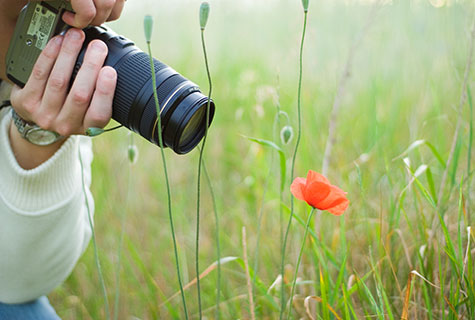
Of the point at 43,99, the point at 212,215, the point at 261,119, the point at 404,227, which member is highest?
the point at 43,99

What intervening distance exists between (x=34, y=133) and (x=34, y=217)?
0.15 metres

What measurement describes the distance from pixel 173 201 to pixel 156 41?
118 cm

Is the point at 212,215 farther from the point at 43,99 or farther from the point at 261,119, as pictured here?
the point at 43,99

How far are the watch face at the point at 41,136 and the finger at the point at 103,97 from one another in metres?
0.15

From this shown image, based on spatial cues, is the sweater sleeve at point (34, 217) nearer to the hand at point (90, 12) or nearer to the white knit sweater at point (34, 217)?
the white knit sweater at point (34, 217)

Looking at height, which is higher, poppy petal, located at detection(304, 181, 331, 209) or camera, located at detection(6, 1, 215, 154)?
camera, located at detection(6, 1, 215, 154)

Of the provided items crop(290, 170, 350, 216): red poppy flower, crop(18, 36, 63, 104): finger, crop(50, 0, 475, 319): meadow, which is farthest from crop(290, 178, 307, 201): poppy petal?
crop(18, 36, 63, 104): finger

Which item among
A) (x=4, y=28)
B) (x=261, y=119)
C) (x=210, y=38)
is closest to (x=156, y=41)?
(x=210, y=38)

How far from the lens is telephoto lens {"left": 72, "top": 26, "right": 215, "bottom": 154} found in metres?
0.65

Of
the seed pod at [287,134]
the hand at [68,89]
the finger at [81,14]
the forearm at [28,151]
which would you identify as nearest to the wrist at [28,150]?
the forearm at [28,151]

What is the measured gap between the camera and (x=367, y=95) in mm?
1586

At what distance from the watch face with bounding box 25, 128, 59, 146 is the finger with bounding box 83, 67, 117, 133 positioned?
0.15 meters

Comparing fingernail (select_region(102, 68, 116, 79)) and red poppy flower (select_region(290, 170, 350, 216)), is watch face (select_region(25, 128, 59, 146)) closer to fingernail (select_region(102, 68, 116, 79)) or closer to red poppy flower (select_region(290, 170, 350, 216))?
fingernail (select_region(102, 68, 116, 79))

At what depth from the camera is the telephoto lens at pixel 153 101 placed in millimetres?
650
